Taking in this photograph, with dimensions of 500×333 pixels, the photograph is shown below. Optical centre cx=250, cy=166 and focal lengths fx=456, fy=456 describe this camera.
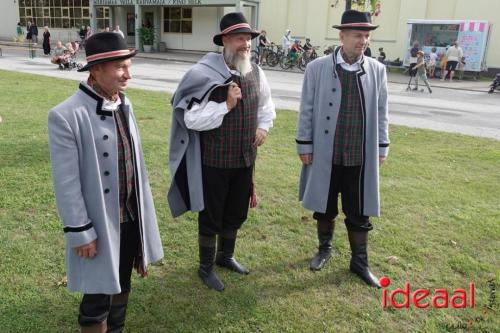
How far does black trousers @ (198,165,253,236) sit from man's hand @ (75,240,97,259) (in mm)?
1157

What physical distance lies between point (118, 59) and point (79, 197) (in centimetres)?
71

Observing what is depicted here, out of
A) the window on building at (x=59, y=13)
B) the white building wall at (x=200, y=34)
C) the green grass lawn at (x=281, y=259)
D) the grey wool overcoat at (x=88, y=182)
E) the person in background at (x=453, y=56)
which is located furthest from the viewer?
the window on building at (x=59, y=13)

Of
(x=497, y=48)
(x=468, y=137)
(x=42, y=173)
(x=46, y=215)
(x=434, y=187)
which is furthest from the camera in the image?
(x=497, y=48)

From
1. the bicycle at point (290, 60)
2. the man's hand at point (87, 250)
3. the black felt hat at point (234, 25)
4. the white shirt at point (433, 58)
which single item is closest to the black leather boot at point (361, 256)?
the black felt hat at point (234, 25)

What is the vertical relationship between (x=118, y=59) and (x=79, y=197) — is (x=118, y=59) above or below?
above

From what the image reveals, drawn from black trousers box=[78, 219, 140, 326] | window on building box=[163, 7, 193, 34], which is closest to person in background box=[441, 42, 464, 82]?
window on building box=[163, 7, 193, 34]

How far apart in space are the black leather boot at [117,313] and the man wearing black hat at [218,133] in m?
0.84

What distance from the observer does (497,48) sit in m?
23.6

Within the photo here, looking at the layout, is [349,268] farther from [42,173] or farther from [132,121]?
[42,173]

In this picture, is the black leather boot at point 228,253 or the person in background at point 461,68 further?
the person in background at point 461,68

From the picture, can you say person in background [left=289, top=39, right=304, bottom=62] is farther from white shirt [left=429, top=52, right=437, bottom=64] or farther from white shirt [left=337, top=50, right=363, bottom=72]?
white shirt [left=337, top=50, right=363, bottom=72]

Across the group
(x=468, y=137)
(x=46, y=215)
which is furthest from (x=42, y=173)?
(x=468, y=137)

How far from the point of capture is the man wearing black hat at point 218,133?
3.17 m

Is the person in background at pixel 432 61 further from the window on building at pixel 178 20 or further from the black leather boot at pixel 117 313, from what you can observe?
the black leather boot at pixel 117 313
